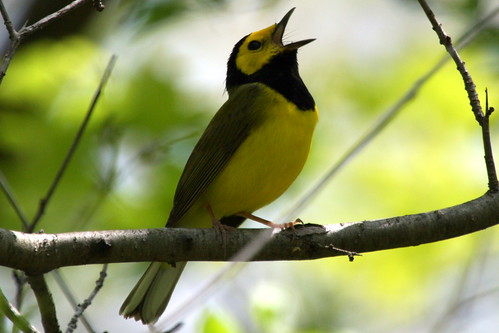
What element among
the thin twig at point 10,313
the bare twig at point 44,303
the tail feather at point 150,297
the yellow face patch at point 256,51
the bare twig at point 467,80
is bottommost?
the thin twig at point 10,313

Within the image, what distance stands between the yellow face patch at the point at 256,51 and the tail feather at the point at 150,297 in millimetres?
1932

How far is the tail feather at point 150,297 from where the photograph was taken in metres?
5.20

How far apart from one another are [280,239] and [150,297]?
4.57 feet

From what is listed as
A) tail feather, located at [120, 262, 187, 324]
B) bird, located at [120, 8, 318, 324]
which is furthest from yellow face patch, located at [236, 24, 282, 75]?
tail feather, located at [120, 262, 187, 324]

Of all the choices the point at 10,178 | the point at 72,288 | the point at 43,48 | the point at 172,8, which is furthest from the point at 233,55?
the point at 72,288

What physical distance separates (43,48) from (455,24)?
3.74 m

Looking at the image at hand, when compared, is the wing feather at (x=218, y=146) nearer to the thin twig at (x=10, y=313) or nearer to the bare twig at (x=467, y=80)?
the bare twig at (x=467, y=80)

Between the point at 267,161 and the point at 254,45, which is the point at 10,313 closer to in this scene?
the point at 267,161


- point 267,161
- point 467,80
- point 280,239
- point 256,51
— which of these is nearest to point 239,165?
point 267,161

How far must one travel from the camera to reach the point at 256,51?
6.36m

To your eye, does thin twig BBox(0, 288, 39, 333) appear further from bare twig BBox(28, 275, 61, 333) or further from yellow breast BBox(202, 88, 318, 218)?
yellow breast BBox(202, 88, 318, 218)

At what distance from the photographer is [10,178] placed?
6.10m

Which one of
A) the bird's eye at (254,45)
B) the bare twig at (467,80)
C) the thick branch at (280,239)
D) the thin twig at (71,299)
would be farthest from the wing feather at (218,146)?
the bare twig at (467,80)

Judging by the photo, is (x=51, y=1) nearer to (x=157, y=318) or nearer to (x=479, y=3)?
(x=157, y=318)
